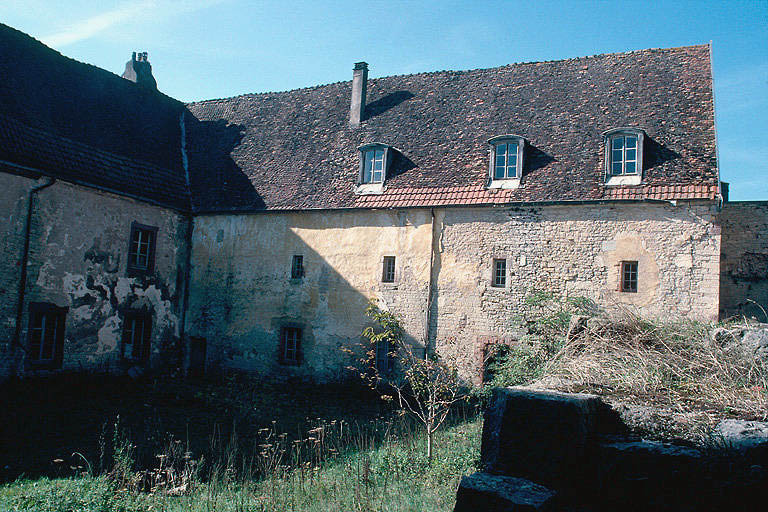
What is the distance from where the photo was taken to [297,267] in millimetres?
17609

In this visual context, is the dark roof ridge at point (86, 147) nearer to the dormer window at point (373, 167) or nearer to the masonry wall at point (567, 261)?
the dormer window at point (373, 167)

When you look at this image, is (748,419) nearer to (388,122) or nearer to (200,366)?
(388,122)

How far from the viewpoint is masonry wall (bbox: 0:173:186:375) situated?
13492mm

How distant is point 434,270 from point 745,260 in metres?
8.51

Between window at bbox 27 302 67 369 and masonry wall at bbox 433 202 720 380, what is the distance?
991 centimetres

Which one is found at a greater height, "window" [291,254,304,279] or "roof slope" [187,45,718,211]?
"roof slope" [187,45,718,211]

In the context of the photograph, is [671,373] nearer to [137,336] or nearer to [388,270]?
[388,270]

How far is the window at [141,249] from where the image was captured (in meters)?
16.7

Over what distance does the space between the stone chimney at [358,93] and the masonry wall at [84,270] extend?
6.69 meters

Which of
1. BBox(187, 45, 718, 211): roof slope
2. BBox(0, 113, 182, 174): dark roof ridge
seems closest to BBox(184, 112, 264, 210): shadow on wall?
BBox(187, 45, 718, 211): roof slope

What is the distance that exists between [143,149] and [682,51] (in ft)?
54.4

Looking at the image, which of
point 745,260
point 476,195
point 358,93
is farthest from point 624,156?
point 358,93

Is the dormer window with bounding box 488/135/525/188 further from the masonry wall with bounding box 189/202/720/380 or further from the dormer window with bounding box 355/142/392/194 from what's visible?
the dormer window with bounding box 355/142/392/194

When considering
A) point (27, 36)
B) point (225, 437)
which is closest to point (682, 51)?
point (225, 437)
